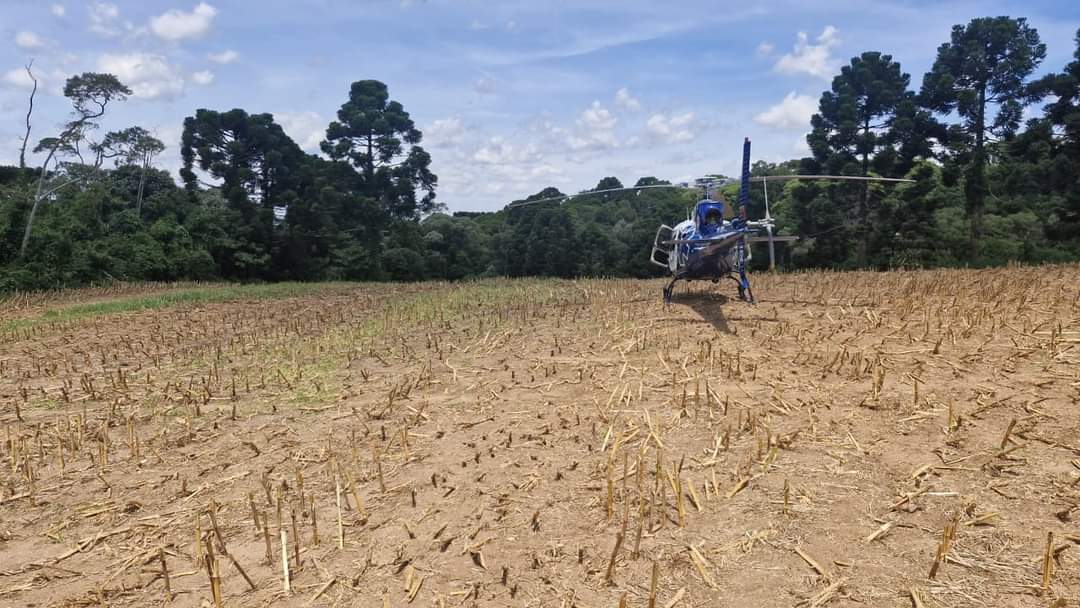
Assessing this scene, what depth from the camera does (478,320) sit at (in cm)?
1483

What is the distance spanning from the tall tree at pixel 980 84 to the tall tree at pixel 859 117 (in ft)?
8.66

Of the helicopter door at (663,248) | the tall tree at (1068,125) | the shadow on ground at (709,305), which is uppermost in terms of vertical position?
Answer: the tall tree at (1068,125)

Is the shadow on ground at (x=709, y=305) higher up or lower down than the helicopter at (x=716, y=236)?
lower down

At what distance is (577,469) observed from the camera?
20.4 ft

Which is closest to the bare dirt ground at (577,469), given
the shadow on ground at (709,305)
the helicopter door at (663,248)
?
the shadow on ground at (709,305)

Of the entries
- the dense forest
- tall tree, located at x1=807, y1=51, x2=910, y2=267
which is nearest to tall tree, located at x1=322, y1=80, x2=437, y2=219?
the dense forest

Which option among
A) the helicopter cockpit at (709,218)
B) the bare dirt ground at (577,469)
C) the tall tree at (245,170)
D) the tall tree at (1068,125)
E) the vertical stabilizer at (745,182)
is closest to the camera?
the bare dirt ground at (577,469)

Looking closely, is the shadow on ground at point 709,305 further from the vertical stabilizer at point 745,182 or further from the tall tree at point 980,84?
the tall tree at point 980,84

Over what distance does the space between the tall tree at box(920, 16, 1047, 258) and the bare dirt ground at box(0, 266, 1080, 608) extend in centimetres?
2809

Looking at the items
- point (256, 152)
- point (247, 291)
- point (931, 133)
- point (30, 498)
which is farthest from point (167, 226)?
point (931, 133)

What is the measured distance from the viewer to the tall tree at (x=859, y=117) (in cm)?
3841

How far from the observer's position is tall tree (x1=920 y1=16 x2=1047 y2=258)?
3453 centimetres

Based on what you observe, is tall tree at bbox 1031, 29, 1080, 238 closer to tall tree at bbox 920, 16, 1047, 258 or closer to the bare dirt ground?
tall tree at bbox 920, 16, 1047, 258

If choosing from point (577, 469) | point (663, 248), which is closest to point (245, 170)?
point (663, 248)
